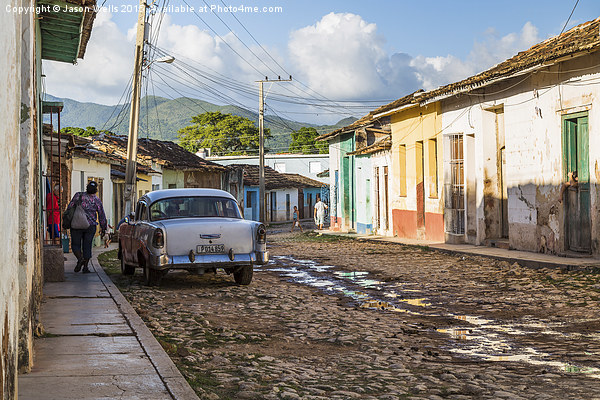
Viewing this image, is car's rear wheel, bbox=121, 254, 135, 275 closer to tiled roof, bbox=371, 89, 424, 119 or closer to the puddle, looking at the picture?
the puddle

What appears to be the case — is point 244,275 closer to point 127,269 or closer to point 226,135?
point 127,269

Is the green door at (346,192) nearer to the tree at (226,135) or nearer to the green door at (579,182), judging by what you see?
the green door at (579,182)

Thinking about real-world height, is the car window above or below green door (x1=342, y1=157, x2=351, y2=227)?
below

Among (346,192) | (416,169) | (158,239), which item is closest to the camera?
(158,239)

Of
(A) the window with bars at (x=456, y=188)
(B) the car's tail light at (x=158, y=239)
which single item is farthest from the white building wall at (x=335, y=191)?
(B) the car's tail light at (x=158, y=239)

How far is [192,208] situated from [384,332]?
5.39 metres

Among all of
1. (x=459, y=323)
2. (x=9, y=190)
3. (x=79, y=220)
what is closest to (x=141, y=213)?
(x=79, y=220)

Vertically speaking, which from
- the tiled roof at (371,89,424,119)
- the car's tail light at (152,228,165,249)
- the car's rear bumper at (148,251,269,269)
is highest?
the tiled roof at (371,89,424,119)

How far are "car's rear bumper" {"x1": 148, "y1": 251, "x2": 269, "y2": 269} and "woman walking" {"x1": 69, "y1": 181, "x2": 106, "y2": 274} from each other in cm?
306

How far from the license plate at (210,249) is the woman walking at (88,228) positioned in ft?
11.1

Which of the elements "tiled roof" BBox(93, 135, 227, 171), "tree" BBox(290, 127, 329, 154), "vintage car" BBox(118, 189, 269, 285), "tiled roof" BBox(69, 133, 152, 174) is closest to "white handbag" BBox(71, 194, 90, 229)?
"vintage car" BBox(118, 189, 269, 285)

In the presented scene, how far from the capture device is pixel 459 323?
800cm

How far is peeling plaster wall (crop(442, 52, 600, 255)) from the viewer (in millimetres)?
13375

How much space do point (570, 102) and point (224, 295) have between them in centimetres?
784
